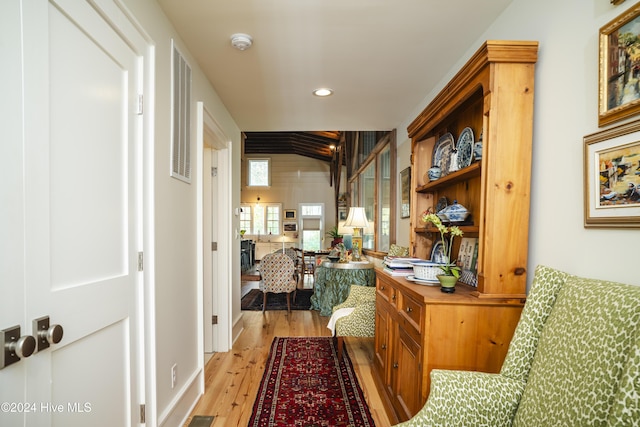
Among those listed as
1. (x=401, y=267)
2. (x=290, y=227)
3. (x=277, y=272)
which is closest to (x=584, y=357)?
(x=401, y=267)

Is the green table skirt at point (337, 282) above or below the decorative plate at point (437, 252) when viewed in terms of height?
below

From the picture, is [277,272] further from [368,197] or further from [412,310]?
[412,310]

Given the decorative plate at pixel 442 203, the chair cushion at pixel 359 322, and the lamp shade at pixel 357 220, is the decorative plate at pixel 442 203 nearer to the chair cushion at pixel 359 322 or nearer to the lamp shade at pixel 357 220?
the chair cushion at pixel 359 322

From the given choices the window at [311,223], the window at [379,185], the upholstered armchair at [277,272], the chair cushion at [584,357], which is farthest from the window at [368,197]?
the chair cushion at [584,357]

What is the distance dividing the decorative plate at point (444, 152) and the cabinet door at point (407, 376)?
1.20 metres

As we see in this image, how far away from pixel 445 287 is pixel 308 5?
168 centimetres

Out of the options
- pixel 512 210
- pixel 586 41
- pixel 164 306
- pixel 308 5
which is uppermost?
pixel 308 5

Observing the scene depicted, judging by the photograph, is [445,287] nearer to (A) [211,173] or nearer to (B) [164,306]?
(B) [164,306]

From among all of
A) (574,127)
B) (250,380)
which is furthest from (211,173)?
(574,127)

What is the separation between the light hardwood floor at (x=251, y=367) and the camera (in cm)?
217

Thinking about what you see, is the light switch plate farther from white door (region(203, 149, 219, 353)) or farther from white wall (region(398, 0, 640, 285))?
white door (region(203, 149, 219, 353))

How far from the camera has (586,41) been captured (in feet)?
3.99

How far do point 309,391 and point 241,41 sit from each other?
2.58 meters

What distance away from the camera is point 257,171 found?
10.9 metres
